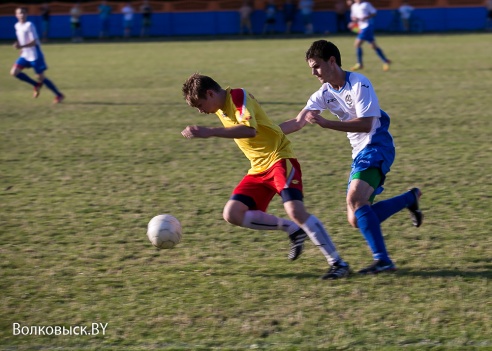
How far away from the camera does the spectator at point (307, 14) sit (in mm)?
33531

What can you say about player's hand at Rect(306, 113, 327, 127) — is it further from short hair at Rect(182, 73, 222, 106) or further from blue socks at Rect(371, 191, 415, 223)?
blue socks at Rect(371, 191, 415, 223)

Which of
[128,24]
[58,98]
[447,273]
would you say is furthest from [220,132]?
[128,24]

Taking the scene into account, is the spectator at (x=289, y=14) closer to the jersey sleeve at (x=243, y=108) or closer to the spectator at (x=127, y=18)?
the spectator at (x=127, y=18)

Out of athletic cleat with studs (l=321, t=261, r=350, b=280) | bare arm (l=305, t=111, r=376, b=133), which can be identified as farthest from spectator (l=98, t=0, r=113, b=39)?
athletic cleat with studs (l=321, t=261, r=350, b=280)

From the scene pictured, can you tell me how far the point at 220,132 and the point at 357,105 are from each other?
103cm

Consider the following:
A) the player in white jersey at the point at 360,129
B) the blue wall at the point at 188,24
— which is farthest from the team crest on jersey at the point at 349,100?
the blue wall at the point at 188,24

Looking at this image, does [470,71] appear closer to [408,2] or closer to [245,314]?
[245,314]

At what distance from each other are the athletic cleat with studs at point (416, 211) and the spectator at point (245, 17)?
95.6 feet

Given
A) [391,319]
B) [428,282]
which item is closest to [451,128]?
[428,282]

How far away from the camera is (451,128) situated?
33.7ft

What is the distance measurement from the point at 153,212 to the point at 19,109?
778 centimetres

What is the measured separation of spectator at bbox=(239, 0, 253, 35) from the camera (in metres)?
33.9

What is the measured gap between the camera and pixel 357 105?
5.07 metres

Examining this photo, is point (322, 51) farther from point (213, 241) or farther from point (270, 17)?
point (270, 17)
